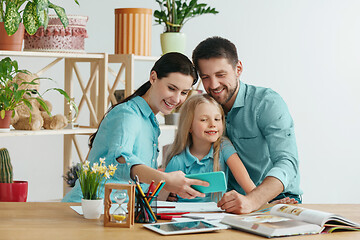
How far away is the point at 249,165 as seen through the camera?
8.90ft

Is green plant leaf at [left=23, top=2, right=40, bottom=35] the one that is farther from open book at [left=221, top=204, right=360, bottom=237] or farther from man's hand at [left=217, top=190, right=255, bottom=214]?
open book at [left=221, top=204, right=360, bottom=237]

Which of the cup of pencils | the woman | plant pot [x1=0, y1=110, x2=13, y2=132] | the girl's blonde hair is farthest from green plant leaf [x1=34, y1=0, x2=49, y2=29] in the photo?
the cup of pencils

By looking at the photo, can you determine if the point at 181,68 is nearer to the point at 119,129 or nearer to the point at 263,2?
the point at 119,129

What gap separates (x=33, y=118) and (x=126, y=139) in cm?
129

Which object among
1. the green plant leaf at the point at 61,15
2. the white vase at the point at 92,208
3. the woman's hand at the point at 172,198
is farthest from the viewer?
the green plant leaf at the point at 61,15

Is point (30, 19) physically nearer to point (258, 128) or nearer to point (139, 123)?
point (139, 123)

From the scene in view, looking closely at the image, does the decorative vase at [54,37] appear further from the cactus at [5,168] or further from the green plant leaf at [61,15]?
the cactus at [5,168]

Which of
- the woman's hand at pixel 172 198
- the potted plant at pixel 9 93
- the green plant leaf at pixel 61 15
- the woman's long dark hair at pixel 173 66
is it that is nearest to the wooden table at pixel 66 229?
the woman's hand at pixel 172 198

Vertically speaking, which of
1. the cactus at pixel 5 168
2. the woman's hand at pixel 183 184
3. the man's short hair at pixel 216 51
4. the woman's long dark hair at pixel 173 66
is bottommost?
the cactus at pixel 5 168

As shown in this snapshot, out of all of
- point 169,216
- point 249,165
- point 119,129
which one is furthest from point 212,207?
point 249,165

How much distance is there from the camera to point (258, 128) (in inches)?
106

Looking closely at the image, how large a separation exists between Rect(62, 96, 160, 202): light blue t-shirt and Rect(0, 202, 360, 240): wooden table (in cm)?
29

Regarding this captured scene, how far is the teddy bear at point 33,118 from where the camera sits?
3.33 metres

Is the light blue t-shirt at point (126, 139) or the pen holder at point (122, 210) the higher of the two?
the light blue t-shirt at point (126, 139)
